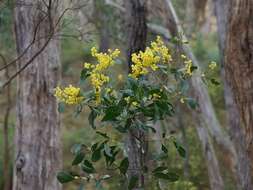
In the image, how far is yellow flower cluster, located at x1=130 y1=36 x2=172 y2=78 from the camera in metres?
3.55

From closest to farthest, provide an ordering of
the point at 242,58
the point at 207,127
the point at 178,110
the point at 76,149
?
the point at 76,149, the point at 242,58, the point at 207,127, the point at 178,110

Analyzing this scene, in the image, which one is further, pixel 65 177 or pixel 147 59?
pixel 65 177

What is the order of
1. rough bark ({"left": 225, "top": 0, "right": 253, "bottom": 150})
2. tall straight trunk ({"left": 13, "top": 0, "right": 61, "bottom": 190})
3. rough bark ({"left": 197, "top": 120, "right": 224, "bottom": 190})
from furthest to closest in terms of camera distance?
1. rough bark ({"left": 197, "top": 120, "right": 224, "bottom": 190})
2. tall straight trunk ({"left": 13, "top": 0, "right": 61, "bottom": 190})
3. rough bark ({"left": 225, "top": 0, "right": 253, "bottom": 150})

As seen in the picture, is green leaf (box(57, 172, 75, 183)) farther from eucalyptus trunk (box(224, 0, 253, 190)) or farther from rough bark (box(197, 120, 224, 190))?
rough bark (box(197, 120, 224, 190))

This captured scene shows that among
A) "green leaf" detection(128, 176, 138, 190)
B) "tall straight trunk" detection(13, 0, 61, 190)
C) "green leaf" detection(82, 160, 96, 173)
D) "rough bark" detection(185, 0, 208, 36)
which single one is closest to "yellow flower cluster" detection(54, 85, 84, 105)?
"green leaf" detection(82, 160, 96, 173)

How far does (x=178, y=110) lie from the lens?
1136 cm

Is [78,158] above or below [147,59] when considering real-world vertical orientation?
below

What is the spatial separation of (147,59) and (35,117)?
2.93 meters

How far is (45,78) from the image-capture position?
6.20m

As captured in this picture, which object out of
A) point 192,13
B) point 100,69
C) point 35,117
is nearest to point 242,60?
point 100,69

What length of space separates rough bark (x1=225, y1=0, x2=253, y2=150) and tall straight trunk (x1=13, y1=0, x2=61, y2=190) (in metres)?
2.26

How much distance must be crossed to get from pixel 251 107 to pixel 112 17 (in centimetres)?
791

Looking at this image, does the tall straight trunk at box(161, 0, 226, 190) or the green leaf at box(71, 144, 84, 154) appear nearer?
the green leaf at box(71, 144, 84, 154)

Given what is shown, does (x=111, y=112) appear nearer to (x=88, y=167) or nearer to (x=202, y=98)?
(x=88, y=167)
